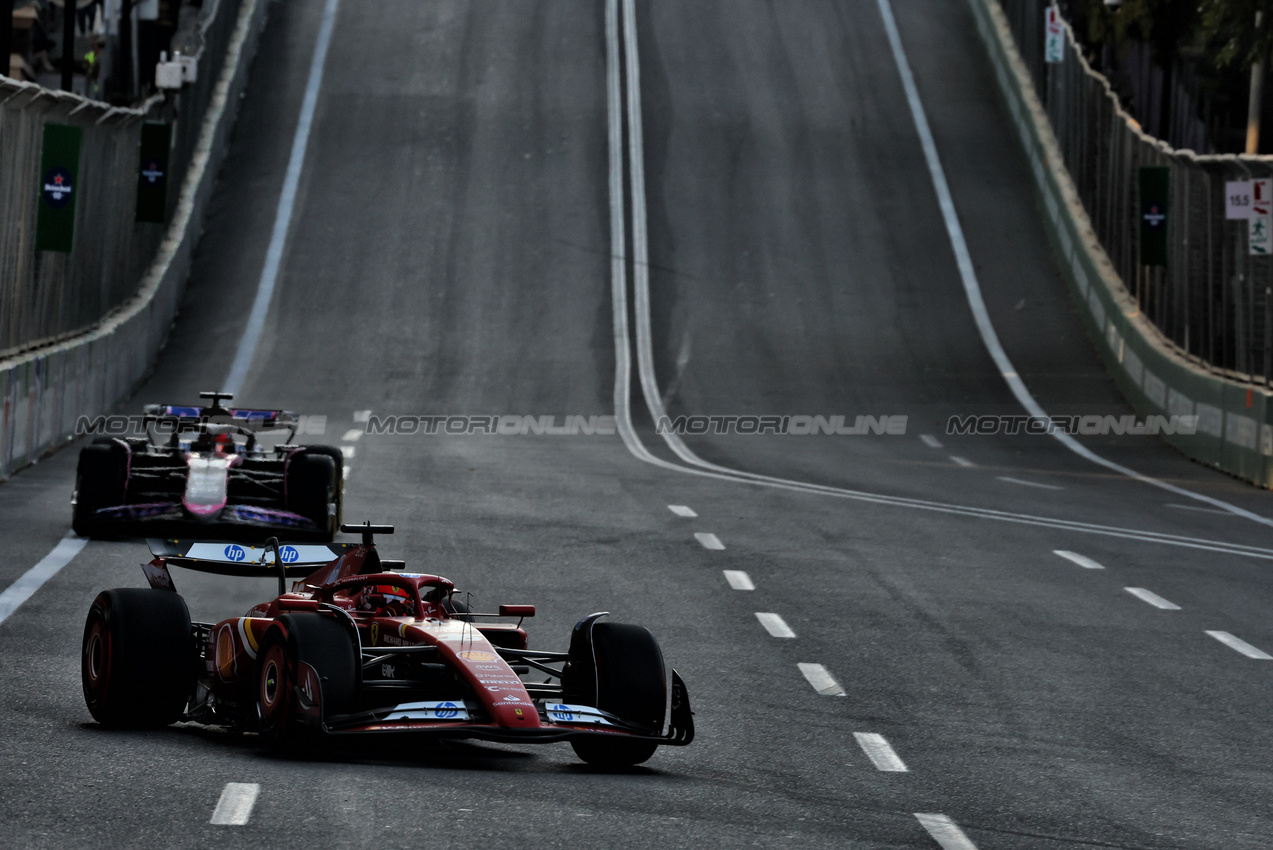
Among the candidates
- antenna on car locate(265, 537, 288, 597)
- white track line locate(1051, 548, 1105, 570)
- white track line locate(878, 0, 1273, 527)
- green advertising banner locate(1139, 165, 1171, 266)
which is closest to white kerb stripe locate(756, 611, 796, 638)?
antenna on car locate(265, 537, 288, 597)

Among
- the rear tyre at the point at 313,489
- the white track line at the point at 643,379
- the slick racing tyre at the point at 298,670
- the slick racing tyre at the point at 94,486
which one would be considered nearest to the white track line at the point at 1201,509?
the white track line at the point at 643,379

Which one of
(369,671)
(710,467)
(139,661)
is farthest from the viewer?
(710,467)

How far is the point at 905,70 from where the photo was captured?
50.2 meters

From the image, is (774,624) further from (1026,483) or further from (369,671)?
(1026,483)

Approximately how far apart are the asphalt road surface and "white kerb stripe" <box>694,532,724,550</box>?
77 mm

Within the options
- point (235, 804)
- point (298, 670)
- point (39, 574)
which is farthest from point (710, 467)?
point (235, 804)

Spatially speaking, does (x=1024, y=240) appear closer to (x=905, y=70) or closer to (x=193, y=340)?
(x=905, y=70)

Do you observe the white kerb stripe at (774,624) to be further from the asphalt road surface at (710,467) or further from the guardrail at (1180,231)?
the guardrail at (1180,231)

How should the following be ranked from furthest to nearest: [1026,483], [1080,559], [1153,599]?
[1026,483]
[1080,559]
[1153,599]

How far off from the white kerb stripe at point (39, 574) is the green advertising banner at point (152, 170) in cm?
1824

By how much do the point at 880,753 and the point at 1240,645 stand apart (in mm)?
4654

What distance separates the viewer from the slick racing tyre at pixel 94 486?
15.2 meters

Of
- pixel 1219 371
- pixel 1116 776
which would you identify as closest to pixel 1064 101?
pixel 1219 371

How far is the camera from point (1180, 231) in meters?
29.3
